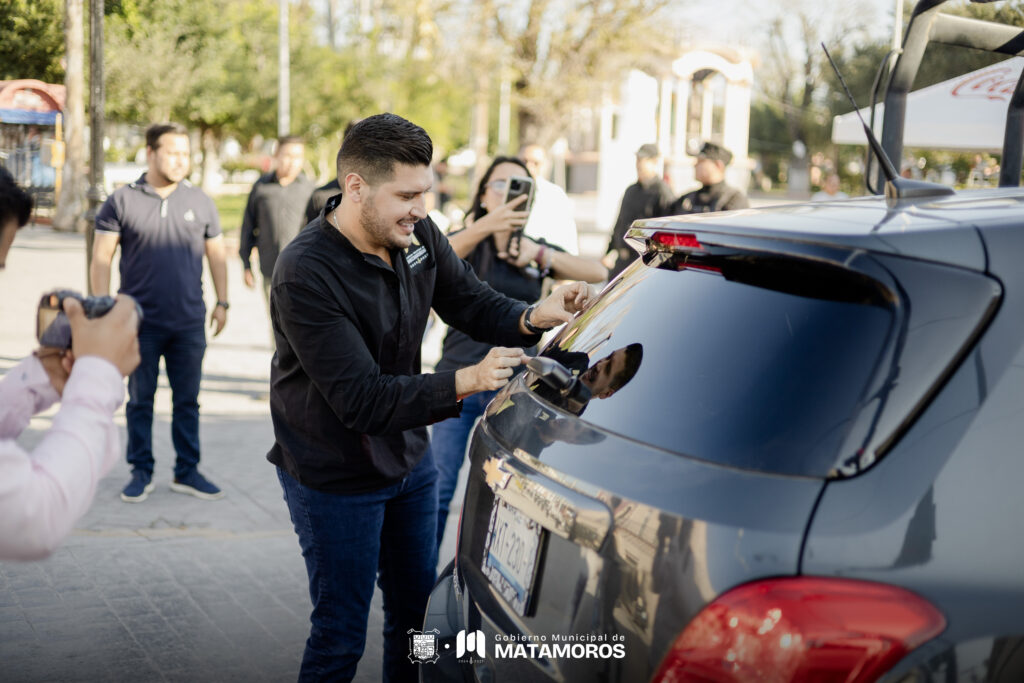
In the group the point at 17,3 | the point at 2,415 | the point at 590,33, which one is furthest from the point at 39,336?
the point at 590,33

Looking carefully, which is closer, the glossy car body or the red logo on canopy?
the glossy car body

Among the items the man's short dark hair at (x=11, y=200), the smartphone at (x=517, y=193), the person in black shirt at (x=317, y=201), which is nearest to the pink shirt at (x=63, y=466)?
the man's short dark hair at (x=11, y=200)

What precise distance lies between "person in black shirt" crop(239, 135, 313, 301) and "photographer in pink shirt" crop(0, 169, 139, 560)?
611 centimetres

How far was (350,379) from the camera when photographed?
268 cm

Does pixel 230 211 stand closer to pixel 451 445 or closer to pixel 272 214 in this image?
pixel 272 214

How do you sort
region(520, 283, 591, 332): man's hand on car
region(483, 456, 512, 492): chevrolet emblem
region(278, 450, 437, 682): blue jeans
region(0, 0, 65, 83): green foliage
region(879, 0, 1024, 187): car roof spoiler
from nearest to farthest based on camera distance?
region(483, 456, 512, 492): chevrolet emblem, region(278, 450, 437, 682): blue jeans, region(520, 283, 591, 332): man's hand on car, region(879, 0, 1024, 187): car roof spoiler, region(0, 0, 65, 83): green foliage

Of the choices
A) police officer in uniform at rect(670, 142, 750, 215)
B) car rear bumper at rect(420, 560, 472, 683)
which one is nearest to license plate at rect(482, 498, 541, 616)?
car rear bumper at rect(420, 560, 472, 683)

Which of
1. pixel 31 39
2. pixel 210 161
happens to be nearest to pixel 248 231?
pixel 31 39

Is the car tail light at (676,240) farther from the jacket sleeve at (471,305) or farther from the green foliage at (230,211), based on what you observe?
the green foliage at (230,211)

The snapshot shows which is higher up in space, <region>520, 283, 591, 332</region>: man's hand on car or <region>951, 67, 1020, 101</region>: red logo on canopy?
<region>951, 67, 1020, 101</region>: red logo on canopy

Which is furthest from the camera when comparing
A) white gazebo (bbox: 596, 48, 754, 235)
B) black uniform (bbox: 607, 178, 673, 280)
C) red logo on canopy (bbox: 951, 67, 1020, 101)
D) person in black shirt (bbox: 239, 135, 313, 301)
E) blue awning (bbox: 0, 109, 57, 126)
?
white gazebo (bbox: 596, 48, 754, 235)

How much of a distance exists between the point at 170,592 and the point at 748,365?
3.36 m

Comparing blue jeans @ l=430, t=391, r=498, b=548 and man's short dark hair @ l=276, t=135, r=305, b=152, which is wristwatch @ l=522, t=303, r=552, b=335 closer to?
blue jeans @ l=430, t=391, r=498, b=548

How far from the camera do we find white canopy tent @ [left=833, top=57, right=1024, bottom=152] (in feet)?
24.7
